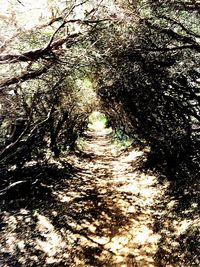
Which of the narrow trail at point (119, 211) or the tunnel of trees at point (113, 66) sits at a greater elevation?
the tunnel of trees at point (113, 66)

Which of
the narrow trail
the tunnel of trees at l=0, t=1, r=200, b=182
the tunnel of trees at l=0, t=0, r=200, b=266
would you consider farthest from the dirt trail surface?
the tunnel of trees at l=0, t=1, r=200, b=182

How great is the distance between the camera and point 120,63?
10500mm

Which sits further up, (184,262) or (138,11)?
(138,11)

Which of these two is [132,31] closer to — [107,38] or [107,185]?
[107,38]

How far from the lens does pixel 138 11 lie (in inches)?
291

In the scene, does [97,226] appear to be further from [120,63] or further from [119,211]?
[120,63]

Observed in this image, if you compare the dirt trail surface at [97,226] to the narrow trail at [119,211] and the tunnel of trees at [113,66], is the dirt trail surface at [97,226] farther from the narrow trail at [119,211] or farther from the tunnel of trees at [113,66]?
the tunnel of trees at [113,66]

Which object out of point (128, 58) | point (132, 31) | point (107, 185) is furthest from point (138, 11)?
point (107, 185)

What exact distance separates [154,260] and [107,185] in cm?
624

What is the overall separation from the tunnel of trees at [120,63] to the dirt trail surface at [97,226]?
4.85 ft

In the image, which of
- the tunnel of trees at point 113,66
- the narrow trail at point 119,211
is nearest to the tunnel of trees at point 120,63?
the tunnel of trees at point 113,66

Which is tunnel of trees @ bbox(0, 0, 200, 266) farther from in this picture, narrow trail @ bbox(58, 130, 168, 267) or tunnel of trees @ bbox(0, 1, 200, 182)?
narrow trail @ bbox(58, 130, 168, 267)

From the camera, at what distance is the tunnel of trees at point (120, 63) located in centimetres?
571

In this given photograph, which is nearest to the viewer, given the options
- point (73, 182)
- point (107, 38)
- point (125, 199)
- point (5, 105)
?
point (5, 105)
